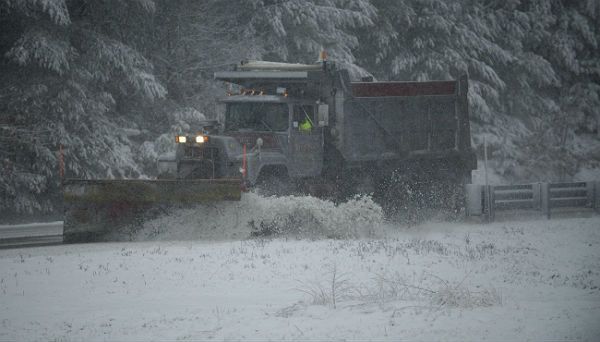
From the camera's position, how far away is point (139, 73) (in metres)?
18.4

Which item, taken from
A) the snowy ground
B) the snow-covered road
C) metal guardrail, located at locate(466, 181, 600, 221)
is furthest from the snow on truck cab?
the snow-covered road

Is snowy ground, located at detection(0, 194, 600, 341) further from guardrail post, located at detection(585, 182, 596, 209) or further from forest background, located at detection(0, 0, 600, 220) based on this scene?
forest background, located at detection(0, 0, 600, 220)

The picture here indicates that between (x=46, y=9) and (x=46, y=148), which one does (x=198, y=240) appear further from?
(x=46, y=9)

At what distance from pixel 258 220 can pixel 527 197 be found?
A: 7379mm

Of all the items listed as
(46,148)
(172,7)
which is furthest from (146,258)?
(172,7)

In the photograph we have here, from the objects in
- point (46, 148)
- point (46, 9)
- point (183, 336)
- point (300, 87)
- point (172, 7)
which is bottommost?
point (183, 336)

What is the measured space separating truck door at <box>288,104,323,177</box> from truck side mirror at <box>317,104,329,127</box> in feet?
0.44

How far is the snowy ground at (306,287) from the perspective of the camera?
22.8 feet

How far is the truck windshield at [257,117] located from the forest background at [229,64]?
5.16m

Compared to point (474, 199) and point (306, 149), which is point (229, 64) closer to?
point (306, 149)

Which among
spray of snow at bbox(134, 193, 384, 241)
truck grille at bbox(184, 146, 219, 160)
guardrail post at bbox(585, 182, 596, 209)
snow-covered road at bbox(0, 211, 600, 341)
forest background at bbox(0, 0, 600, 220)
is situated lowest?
snow-covered road at bbox(0, 211, 600, 341)

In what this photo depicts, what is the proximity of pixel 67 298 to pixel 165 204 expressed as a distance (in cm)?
416

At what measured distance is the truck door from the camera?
1339 centimetres

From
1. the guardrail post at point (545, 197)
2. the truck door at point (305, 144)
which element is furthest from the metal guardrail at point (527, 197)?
the truck door at point (305, 144)
